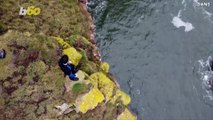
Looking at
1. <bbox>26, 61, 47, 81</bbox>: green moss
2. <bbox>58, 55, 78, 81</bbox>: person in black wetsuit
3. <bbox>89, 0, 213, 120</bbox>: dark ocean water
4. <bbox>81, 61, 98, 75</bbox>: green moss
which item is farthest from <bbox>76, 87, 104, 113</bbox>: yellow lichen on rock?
<bbox>89, 0, 213, 120</bbox>: dark ocean water

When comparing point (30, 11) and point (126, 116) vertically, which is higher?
point (30, 11)

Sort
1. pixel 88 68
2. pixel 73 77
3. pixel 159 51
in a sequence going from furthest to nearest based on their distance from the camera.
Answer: pixel 159 51, pixel 88 68, pixel 73 77

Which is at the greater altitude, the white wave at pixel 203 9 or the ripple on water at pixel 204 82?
the white wave at pixel 203 9

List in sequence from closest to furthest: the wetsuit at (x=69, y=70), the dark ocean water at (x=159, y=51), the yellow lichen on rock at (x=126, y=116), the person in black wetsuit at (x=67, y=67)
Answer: the person in black wetsuit at (x=67, y=67) < the wetsuit at (x=69, y=70) < the yellow lichen on rock at (x=126, y=116) < the dark ocean water at (x=159, y=51)

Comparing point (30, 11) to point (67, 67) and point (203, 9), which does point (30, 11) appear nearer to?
point (67, 67)

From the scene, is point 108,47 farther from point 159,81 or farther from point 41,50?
point 41,50

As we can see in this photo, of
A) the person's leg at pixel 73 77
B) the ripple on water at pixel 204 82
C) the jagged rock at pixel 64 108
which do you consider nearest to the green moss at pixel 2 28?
the person's leg at pixel 73 77

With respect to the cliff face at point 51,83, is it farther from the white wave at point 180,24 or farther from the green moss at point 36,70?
the white wave at point 180,24

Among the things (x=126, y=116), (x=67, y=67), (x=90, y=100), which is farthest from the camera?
(x=126, y=116)

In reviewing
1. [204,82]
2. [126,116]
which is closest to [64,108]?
[126,116]
